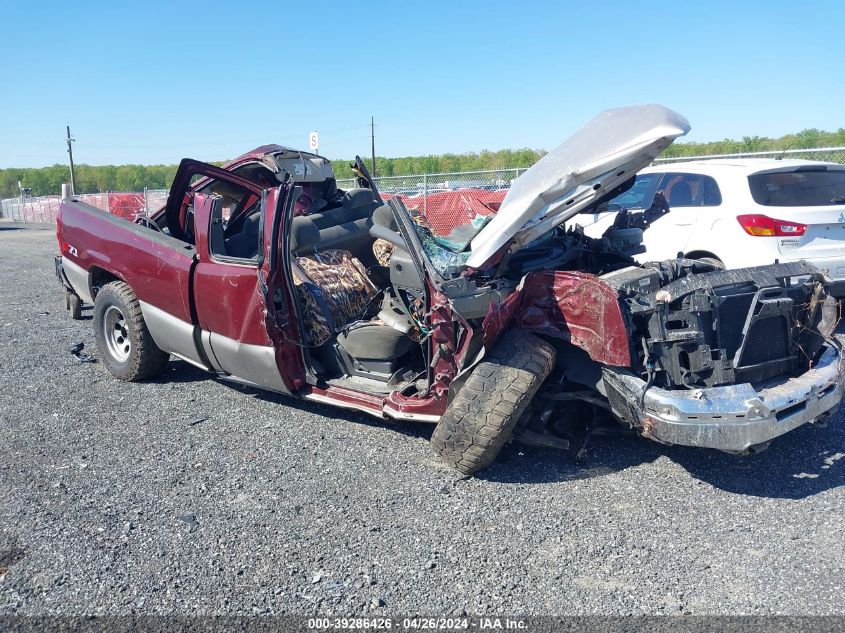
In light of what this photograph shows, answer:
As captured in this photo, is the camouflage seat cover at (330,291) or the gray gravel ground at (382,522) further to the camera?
the camouflage seat cover at (330,291)

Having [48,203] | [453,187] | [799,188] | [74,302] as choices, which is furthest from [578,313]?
[48,203]

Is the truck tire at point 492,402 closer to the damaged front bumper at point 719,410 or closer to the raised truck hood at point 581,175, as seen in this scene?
the damaged front bumper at point 719,410

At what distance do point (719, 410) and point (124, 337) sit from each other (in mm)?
4826

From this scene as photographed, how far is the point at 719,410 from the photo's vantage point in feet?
10.8

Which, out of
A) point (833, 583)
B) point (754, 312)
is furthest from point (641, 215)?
point (833, 583)

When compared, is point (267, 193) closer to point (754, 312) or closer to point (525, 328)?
point (525, 328)

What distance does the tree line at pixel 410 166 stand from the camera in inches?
1255

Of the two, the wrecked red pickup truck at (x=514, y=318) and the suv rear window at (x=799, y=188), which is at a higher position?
the suv rear window at (x=799, y=188)

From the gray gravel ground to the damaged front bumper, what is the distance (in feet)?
1.39

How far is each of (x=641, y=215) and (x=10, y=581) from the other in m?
4.38

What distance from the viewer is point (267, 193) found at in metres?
4.53

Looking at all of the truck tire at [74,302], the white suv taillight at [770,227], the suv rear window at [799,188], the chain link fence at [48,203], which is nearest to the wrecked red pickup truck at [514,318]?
the truck tire at [74,302]

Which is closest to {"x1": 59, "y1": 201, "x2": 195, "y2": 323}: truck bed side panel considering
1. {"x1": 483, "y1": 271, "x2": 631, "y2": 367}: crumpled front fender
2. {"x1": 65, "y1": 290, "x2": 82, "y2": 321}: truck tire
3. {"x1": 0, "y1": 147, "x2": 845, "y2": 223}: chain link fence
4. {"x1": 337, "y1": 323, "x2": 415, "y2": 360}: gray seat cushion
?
{"x1": 65, "y1": 290, "x2": 82, "y2": 321}: truck tire

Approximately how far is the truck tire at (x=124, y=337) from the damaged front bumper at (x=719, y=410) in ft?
12.4
